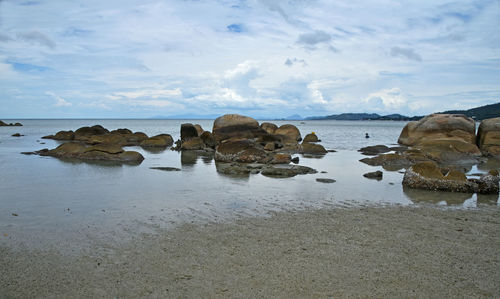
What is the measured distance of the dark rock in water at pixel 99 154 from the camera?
20.6 m

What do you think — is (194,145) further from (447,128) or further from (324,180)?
(447,128)

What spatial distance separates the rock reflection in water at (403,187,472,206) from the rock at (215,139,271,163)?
935 centimetres

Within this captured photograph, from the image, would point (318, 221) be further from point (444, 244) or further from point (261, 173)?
point (261, 173)

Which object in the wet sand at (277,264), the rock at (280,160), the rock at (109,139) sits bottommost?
the wet sand at (277,264)

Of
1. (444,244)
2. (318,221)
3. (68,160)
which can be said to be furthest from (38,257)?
(68,160)

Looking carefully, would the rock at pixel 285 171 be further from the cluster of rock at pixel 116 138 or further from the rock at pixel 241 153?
the cluster of rock at pixel 116 138

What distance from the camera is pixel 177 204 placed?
10.0 m

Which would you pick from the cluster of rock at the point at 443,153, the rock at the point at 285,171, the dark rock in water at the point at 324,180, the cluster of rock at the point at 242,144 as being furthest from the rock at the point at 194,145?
the dark rock in water at the point at 324,180

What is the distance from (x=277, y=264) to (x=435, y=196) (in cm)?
776

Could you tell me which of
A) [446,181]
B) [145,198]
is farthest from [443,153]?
[145,198]

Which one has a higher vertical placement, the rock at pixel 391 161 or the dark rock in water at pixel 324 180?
the rock at pixel 391 161

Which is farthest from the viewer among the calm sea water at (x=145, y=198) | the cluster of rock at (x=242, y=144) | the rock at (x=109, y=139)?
the rock at (x=109, y=139)

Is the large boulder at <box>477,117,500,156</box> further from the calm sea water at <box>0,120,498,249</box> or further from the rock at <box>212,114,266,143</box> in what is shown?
the rock at <box>212,114,266,143</box>

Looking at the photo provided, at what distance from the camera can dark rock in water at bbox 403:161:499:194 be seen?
11.7m
